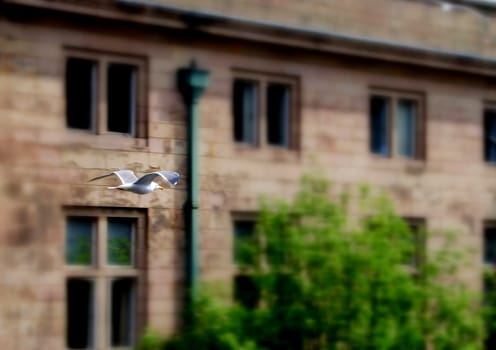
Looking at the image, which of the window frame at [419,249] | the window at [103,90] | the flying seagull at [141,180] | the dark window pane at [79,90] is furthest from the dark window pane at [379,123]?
the flying seagull at [141,180]

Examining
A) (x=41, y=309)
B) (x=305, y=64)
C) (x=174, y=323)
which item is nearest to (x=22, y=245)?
(x=41, y=309)

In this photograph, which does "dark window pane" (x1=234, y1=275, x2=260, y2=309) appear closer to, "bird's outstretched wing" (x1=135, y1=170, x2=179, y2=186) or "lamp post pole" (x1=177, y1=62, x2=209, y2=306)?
"lamp post pole" (x1=177, y1=62, x2=209, y2=306)

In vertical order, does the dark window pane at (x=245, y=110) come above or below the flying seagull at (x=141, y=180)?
above

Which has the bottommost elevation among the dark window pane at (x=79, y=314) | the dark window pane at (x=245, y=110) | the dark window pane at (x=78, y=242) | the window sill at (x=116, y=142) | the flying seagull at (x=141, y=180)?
the dark window pane at (x=79, y=314)

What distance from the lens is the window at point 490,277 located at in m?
14.6

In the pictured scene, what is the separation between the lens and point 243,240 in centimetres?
1315

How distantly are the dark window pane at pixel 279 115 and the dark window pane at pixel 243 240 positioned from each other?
1200 mm

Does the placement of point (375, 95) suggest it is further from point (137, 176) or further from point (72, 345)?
point (137, 176)

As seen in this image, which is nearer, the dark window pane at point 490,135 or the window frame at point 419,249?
the window frame at point 419,249

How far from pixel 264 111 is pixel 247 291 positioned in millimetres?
1824

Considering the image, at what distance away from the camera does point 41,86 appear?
688 cm

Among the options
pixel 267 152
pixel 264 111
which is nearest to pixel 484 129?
pixel 267 152

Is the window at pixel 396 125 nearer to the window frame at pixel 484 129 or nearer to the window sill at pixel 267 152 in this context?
the window frame at pixel 484 129

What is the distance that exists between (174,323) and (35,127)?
3809mm
